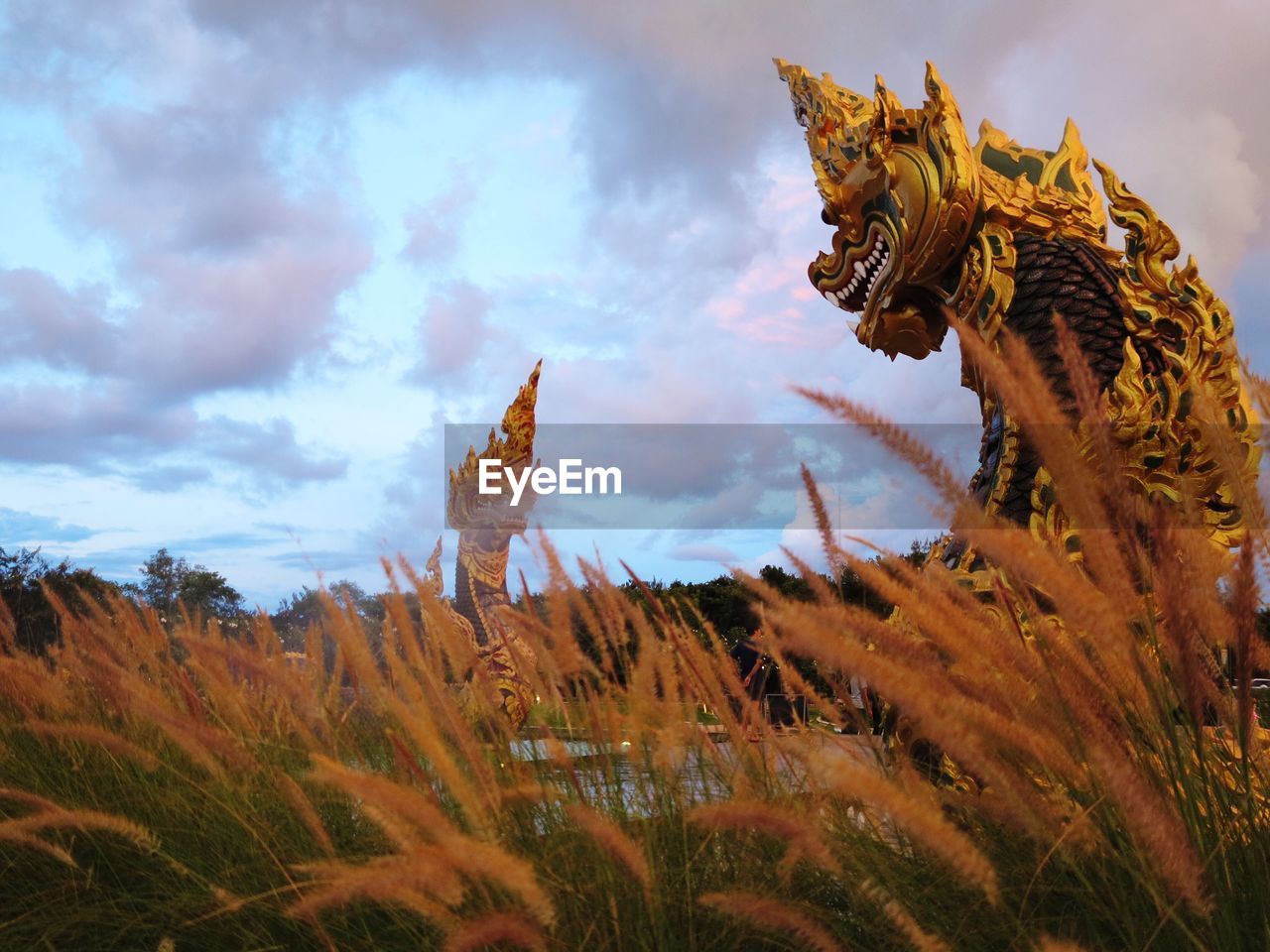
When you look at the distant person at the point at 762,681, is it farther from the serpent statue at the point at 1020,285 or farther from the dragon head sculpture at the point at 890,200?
the dragon head sculpture at the point at 890,200

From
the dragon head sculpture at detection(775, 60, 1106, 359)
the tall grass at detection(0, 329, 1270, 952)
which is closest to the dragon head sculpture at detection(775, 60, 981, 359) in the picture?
the dragon head sculpture at detection(775, 60, 1106, 359)

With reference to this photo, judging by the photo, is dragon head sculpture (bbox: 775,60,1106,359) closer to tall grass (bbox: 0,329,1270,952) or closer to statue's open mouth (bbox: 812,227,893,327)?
statue's open mouth (bbox: 812,227,893,327)

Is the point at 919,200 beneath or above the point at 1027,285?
above

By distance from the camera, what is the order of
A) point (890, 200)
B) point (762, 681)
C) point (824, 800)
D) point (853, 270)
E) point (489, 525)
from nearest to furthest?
1. point (824, 800)
2. point (762, 681)
3. point (890, 200)
4. point (853, 270)
5. point (489, 525)

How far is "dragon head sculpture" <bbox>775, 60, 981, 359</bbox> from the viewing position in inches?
157

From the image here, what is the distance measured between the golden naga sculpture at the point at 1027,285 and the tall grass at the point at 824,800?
1.70 meters

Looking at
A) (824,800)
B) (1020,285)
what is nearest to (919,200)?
(1020,285)

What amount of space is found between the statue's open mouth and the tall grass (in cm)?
256

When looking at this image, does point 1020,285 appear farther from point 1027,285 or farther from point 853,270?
point 853,270

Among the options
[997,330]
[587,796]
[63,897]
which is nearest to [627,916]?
[587,796]

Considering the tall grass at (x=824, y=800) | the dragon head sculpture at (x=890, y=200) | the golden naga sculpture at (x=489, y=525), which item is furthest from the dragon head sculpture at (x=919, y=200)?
the golden naga sculpture at (x=489, y=525)

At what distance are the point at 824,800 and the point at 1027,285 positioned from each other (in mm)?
2558

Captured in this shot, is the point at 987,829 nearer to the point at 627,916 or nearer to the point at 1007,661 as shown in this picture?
the point at 1007,661

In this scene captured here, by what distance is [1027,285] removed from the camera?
150 inches
